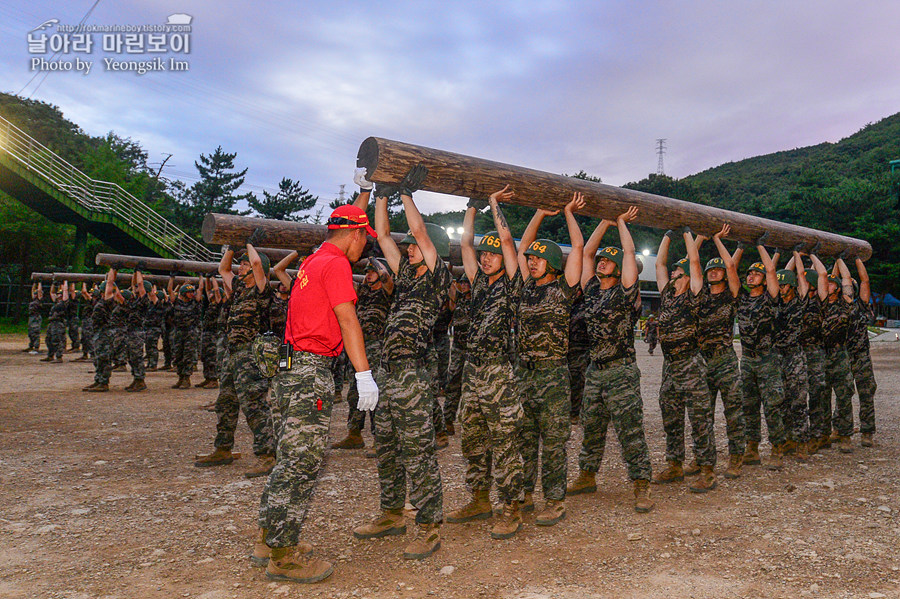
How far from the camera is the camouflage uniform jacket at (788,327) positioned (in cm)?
745

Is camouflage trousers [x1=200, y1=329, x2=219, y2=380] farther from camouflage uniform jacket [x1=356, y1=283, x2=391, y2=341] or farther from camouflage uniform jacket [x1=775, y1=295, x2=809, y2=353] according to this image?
camouflage uniform jacket [x1=775, y1=295, x2=809, y2=353]

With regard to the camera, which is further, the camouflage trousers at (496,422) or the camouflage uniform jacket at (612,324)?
the camouflage uniform jacket at (612,324)

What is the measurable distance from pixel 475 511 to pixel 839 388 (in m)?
6.11

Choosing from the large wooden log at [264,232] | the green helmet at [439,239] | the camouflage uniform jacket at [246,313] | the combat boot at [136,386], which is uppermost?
the large wooden log at [264,232]

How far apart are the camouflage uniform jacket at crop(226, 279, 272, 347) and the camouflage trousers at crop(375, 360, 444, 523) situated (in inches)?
104

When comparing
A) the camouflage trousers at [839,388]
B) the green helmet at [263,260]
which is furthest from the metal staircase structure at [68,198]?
the camouflage trousers at [839,388]

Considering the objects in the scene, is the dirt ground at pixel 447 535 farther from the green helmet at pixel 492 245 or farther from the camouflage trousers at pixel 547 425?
the green helmet at pixel 492 245

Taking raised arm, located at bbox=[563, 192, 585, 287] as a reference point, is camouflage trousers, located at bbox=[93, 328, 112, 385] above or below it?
below

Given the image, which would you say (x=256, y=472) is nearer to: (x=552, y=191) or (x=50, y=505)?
(x=50, y=505)

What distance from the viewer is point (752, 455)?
22.6ft

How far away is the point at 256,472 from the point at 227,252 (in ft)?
8.88

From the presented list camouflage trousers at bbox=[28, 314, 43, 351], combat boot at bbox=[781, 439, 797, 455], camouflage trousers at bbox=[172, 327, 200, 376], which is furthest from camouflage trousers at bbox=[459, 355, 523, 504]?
camouflage trousers at bbox=[28, 314, 43, 351]

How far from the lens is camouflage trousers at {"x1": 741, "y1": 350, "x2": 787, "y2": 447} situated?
7.01 meters

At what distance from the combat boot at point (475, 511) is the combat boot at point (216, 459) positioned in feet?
10.0
